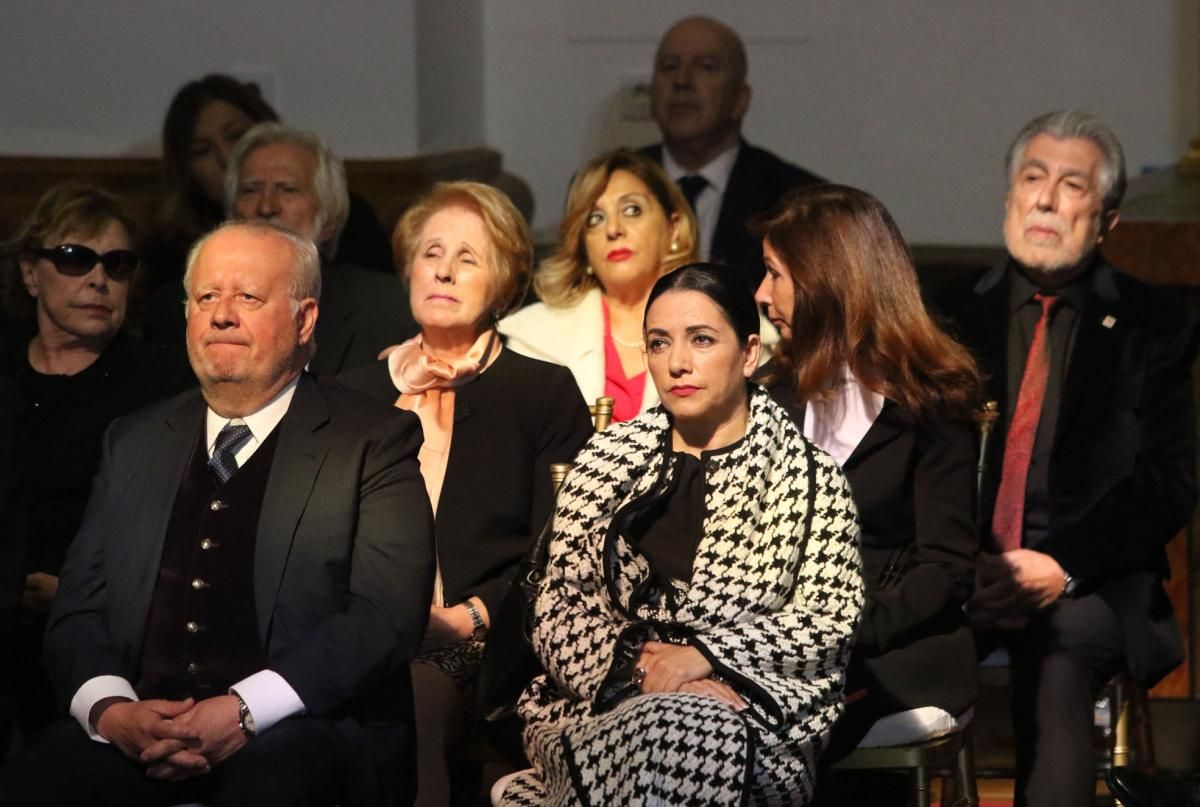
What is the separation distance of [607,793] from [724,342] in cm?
88

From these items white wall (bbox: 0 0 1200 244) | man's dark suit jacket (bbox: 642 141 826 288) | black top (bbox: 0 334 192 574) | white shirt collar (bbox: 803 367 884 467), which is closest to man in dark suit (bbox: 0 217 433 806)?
black top (bbox: 0 334 192 574)

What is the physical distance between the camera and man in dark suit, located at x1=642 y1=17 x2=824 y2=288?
19.7 ft

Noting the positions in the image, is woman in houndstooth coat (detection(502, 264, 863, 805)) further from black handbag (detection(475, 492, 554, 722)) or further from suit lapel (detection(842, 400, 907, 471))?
suit lapel (detection(842, 400, 907, 471))

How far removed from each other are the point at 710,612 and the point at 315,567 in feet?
2.37

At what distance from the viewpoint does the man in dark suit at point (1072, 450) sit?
4324 mm

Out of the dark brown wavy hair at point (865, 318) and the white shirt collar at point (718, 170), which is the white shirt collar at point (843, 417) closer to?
the dark brown wavy hair at point (865, 318)

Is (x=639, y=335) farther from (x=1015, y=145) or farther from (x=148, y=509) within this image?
(x=148, y=509)

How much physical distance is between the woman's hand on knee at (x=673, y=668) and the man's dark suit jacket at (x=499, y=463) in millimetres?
605

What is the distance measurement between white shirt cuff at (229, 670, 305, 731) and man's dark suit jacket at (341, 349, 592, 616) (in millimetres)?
748

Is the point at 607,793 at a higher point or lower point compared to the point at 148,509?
lower

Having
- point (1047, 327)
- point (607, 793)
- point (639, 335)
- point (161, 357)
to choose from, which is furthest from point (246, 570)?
point (1047, 327)

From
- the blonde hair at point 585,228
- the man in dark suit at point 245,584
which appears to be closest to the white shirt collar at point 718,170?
the blonde hair at point 585,228

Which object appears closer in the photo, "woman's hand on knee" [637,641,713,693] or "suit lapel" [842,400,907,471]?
"woman's hand on knee" [637,641,713,693]

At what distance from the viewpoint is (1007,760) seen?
5.09 meters
